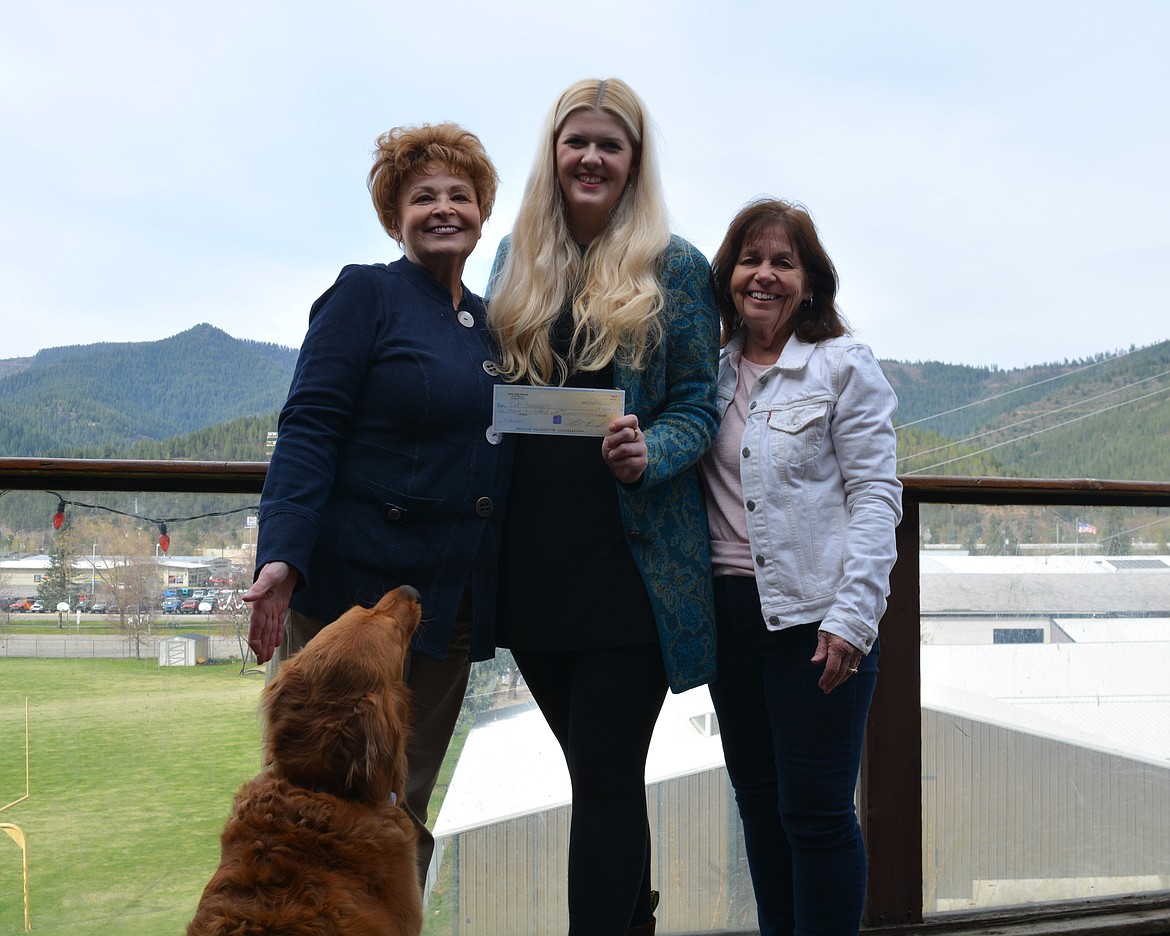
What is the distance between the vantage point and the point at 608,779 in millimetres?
1615

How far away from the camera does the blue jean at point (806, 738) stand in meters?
1.62

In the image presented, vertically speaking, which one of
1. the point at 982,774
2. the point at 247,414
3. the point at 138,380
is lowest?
the point at 982,774

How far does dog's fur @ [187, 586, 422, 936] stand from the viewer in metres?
1.42

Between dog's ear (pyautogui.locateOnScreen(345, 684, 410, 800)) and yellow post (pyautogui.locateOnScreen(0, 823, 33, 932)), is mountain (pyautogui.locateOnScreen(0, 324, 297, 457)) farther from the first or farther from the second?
dog's ear (pyautogui.locateOnScreen(345, 684, 410, 800))

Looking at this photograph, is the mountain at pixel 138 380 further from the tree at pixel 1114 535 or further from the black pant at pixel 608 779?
the tree at pixel 1114 535

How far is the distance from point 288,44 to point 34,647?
60.9 feet

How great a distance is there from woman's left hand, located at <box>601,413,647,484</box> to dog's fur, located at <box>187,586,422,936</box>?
1.40 feet

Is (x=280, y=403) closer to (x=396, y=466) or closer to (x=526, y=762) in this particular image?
(x=396, y=466)

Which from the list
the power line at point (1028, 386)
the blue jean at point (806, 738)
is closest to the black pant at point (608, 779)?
the blue jean at point (806, 738)

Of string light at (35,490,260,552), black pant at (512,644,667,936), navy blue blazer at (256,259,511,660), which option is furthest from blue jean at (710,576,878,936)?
string light at (35,490,260,552)

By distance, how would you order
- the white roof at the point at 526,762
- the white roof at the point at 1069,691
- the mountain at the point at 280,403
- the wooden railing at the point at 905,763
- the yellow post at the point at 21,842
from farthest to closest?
the mountain at the point at 280,403 → the white roof at the point at 1069,691 → the wooden railing at the point at 905,763 → the white roof at the point at 526,762 → the yellow post at the point at 21,842

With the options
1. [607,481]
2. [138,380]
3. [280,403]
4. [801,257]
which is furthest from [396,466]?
[138,380]

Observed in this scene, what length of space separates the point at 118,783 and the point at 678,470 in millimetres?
1516

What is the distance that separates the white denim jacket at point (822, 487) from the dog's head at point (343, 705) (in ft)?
2.15
